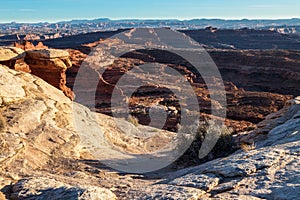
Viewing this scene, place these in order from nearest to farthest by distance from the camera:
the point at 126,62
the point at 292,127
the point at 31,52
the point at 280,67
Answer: the point at 292,127 → the point at 31,52 → the point at 280,67 → the point at 126,62

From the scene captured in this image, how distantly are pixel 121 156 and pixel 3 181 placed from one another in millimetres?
3741

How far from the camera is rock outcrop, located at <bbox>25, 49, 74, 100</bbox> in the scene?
42.6ft

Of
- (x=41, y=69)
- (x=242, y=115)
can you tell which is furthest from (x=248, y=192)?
(x=242, y=115)

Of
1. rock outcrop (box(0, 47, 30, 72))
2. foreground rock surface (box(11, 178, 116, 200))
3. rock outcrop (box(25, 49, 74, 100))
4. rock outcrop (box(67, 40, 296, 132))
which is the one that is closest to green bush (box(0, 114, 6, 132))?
foreground rock surface (box(11, 178, 116, 200))

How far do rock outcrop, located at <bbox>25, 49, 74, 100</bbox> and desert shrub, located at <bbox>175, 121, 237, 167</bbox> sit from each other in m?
6.19

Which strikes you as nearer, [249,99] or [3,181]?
[3,181]

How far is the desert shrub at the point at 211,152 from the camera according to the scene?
9357 millimetres

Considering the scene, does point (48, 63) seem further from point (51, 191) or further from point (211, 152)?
point (51, 191)

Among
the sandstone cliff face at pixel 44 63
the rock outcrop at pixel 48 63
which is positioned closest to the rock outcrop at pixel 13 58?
the sandstone cliff face at pixel 44 63

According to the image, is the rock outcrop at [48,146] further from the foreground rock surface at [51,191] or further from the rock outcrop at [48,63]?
the rock outcrop at [48,63]

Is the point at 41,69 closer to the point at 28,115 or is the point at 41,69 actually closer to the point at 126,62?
the point at 28,115

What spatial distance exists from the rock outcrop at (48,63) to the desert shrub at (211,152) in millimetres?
6190

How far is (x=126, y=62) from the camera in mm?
47250

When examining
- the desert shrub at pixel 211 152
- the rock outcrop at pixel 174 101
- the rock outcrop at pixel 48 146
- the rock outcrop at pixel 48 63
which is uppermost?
the rock outcrop at pixel 48 63
